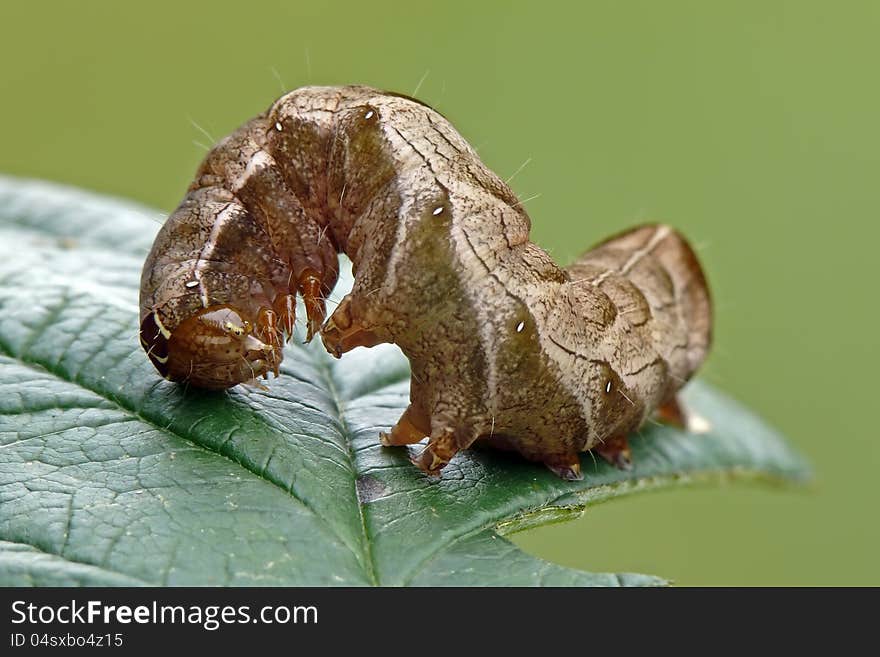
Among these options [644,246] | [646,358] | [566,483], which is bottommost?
[566,483]

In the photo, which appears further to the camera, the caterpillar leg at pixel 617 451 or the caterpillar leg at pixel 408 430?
the caterpillar leg at pixel 617 451

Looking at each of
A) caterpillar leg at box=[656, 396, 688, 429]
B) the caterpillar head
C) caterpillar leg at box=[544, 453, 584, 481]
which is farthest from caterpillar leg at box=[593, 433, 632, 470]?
the caterpillar head

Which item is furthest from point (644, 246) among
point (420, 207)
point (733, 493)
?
point (733, 493)

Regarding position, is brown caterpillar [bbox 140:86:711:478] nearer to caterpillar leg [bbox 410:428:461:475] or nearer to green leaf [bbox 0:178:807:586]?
caterpillar leg [bbox 410:428:461:475]

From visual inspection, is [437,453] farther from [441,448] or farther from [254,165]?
[254,165]

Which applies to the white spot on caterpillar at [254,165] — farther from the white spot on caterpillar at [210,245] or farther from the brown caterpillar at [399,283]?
the white spot on caterpillar at [210,245]

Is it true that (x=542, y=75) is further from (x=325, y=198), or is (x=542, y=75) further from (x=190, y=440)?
(x=190, y=440)

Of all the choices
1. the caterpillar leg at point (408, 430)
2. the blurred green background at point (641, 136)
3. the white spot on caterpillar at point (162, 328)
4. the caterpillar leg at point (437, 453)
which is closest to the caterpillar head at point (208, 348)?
the white spot on caterpillar at point (162, 328)
